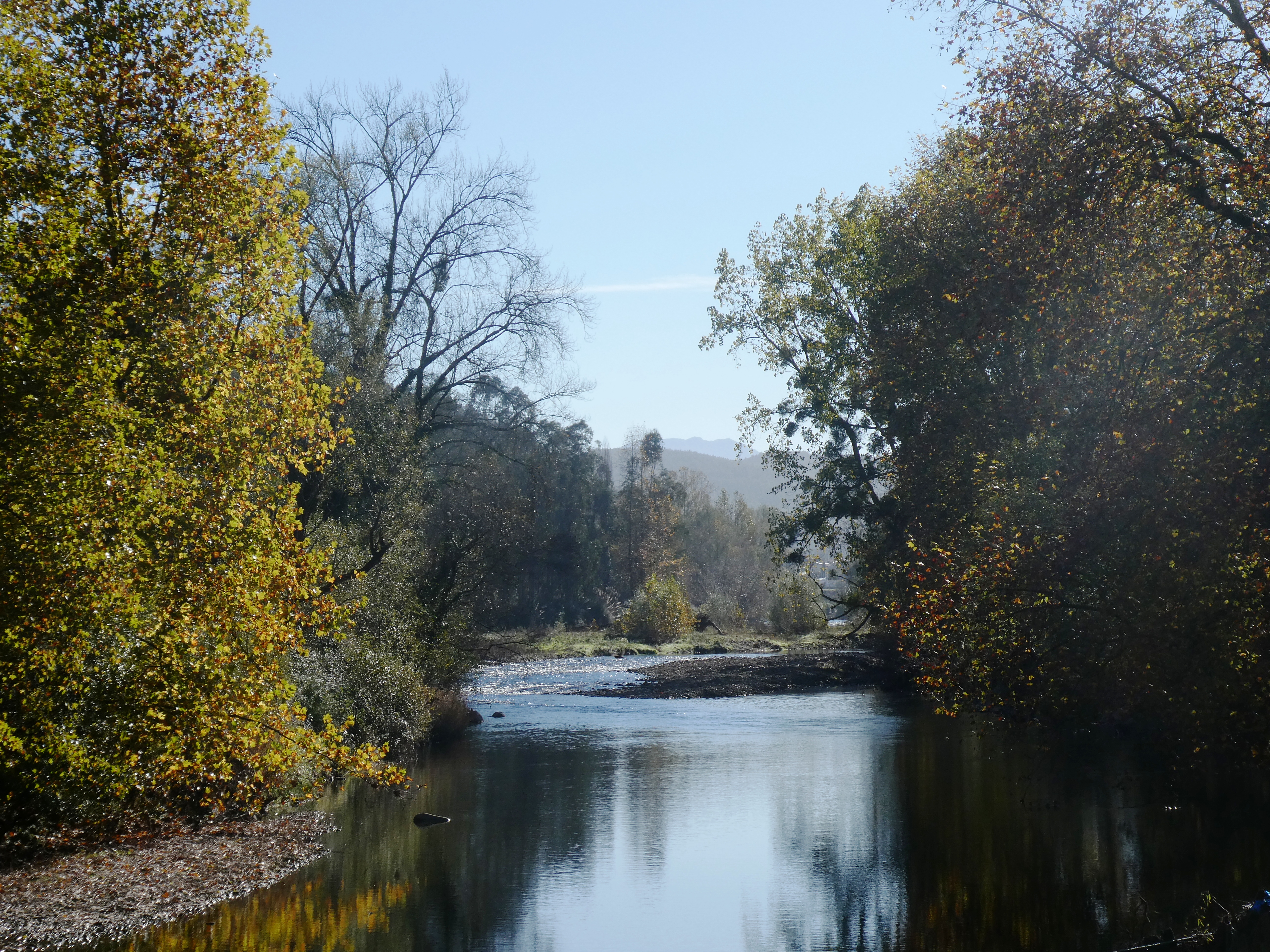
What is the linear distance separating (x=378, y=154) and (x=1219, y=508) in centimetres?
3032

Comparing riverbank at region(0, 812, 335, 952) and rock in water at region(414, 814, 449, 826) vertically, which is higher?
riverbank at region(0, 812, 335, 952)

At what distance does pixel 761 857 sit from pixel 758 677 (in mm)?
26638

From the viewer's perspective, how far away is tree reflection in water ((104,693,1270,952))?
12.1 metres

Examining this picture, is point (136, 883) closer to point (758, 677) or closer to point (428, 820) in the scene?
point (428, 820)

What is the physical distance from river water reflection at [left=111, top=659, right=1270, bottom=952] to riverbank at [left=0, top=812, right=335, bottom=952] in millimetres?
421

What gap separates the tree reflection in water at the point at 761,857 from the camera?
39.9ft

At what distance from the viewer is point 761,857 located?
16031mm

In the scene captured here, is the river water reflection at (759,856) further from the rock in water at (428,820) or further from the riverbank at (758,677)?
the riverbank at (758,677)

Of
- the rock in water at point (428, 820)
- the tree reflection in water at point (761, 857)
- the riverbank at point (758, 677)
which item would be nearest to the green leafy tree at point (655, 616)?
the riverbank at point (758, 677)

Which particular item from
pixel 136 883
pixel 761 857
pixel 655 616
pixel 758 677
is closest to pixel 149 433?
pixel 136 883

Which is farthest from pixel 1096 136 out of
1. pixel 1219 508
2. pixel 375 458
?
pixel 375 458

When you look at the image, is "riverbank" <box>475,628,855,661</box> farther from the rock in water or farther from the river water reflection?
the rock in water

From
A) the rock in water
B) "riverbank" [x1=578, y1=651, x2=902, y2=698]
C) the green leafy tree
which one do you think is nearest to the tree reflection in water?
the rock in water

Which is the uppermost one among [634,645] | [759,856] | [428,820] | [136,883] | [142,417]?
[142,417]
